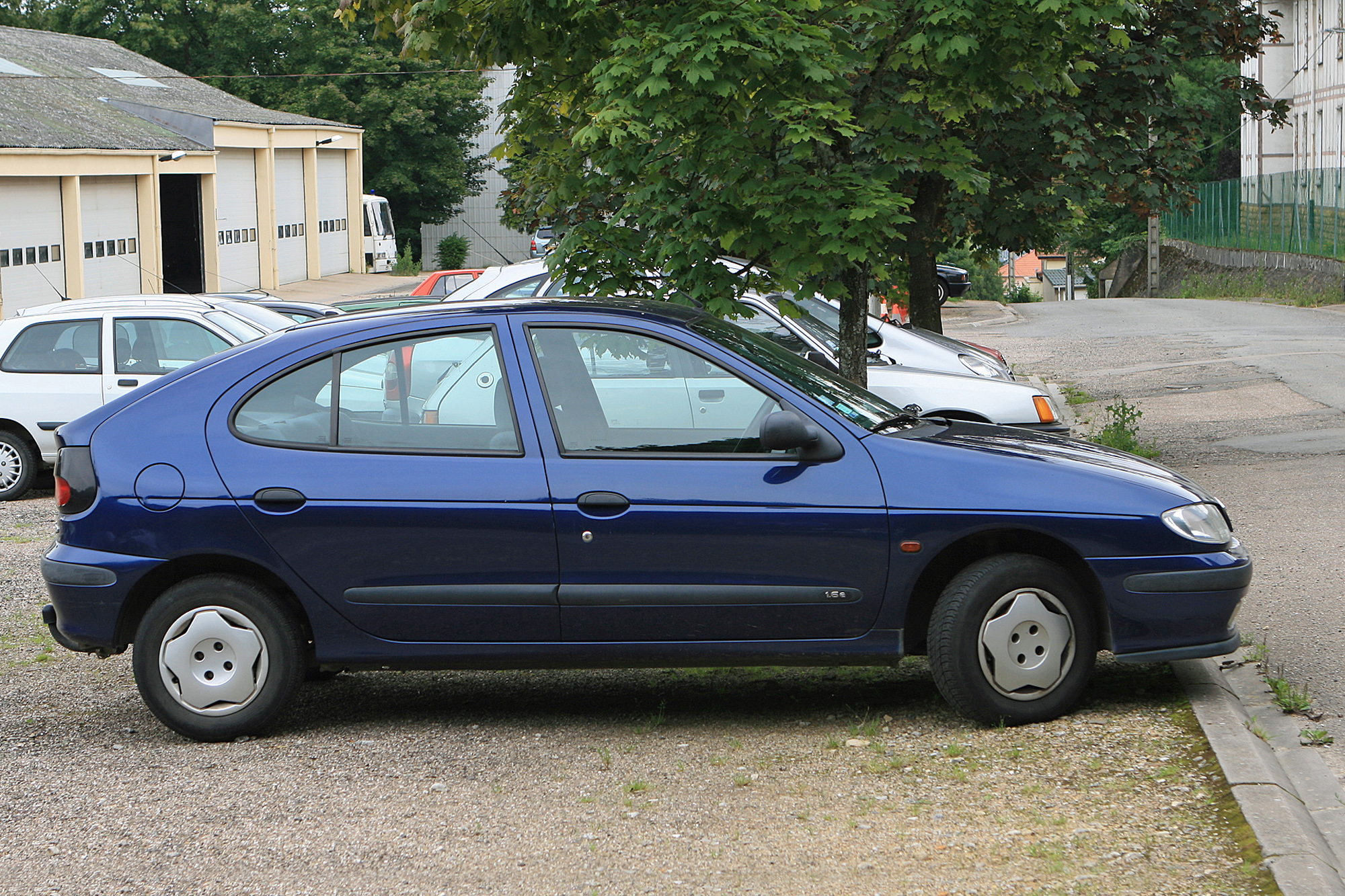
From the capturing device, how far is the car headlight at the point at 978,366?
1122 cm

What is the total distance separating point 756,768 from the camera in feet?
16.7

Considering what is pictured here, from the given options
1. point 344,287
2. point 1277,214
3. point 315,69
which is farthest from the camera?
point 315,69

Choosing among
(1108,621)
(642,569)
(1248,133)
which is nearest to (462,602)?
(642,569)

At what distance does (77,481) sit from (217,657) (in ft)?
2.78

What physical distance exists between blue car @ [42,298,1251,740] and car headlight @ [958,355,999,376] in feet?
18.9

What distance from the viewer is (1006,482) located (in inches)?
208

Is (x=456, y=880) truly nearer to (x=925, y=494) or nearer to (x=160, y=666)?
(x=160, y=666)

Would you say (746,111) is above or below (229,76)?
below

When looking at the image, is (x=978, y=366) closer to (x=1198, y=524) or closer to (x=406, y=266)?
(x=1198, y=524)

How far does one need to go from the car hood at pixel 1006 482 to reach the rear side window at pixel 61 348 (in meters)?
9.10

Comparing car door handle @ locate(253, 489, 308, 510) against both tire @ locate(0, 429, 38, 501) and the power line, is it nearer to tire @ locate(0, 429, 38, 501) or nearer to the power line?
tire @ locate(0, 429, 38, 501)

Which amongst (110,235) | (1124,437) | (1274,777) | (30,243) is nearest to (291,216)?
(110,235)

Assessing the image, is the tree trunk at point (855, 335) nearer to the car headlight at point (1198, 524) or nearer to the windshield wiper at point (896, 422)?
the windshield wiper at point (896, 422)

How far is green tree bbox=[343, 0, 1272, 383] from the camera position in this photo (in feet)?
23.4
